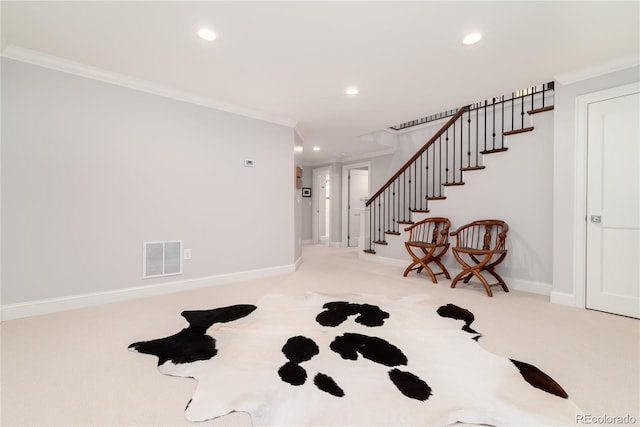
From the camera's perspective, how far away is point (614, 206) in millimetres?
2629

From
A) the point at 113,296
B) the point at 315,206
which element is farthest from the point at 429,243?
the point at 315,206

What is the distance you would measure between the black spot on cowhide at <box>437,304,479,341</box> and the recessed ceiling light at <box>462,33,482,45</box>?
7.57 ft

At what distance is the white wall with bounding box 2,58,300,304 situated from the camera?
2.46 m

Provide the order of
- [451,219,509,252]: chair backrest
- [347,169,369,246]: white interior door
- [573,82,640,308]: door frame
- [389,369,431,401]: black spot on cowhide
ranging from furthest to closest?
[347,169,369,246]: white interior door
[451,219,509,252]: chair backrest
[573,82,640,308]: door frame
[389,369,431,401]: black spot on cowhide

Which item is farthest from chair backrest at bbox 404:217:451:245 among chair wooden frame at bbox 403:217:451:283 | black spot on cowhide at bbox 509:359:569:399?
black spot on cowhide at bbox 509:359:569:399

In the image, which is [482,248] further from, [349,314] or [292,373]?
[292,373]

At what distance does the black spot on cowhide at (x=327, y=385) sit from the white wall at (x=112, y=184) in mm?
2383

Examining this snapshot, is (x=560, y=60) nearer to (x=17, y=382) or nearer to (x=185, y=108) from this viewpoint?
(x=185, y=108)

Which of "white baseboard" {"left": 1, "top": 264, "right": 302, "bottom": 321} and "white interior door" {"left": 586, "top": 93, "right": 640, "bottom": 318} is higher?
"white interior door" {"left": 586, "top": 93, "right": 640, "bottom": 318}

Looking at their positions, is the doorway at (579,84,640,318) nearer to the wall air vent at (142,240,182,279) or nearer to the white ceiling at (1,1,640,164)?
the white ceiling at (1,1,640,164)

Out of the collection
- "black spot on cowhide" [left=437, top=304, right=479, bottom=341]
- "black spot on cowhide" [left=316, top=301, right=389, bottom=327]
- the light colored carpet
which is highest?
"black spot on cowhide" [left=316, top=301, right=389, bottom=327]

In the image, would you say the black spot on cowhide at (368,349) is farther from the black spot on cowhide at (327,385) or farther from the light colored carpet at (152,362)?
the light colored carpet at (152,362)

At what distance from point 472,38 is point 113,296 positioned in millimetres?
4033

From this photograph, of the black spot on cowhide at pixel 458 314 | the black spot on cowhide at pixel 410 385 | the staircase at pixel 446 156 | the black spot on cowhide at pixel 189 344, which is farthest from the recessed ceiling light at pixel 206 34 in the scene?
the staircase at pixel 446 156
